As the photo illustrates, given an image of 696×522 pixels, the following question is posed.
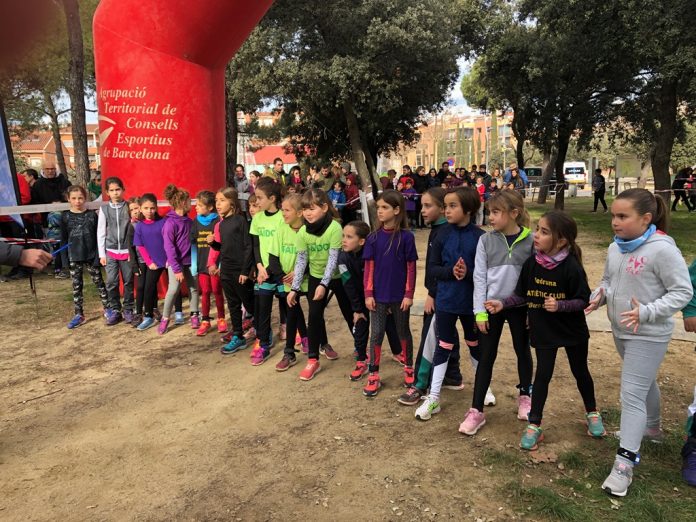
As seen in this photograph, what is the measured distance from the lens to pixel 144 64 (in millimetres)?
7008

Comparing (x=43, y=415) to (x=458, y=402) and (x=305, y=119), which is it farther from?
(x=305, y=119)

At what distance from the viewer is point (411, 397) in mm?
4020

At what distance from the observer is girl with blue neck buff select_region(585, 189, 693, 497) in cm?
276

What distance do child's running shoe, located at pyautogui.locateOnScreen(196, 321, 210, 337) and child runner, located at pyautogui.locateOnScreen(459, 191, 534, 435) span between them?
3.45 m

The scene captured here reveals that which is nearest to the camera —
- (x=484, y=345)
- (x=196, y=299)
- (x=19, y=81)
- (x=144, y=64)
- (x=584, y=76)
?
(x=484, y=345)

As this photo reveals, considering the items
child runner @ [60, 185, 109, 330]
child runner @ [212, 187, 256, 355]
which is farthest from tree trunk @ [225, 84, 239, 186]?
child runner @ [212, 187, 256, 355]

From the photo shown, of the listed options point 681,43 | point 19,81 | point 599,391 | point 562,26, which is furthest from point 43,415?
point 19,81

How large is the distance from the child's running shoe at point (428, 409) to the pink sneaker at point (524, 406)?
57cm

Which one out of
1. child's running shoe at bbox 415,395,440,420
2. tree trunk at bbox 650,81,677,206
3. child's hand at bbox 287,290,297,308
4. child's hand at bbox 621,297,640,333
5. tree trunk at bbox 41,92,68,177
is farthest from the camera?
tree trunk at bbox 41,92,68,177

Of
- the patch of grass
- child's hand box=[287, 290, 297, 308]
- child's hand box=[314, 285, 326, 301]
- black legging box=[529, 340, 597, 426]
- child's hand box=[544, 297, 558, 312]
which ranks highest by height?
child's hand box=[544, 297, 558, 312]

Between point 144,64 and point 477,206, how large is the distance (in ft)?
17.6

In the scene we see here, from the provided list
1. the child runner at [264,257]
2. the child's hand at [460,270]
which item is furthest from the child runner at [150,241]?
the child's hand at [460,270]

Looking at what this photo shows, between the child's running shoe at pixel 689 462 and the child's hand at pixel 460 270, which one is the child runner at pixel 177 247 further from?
the child's running shoe at pixel 689 462

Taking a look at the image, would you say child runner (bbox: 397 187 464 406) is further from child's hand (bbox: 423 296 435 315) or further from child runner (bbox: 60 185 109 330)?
child runner (bbox: 60 185 109 330)
